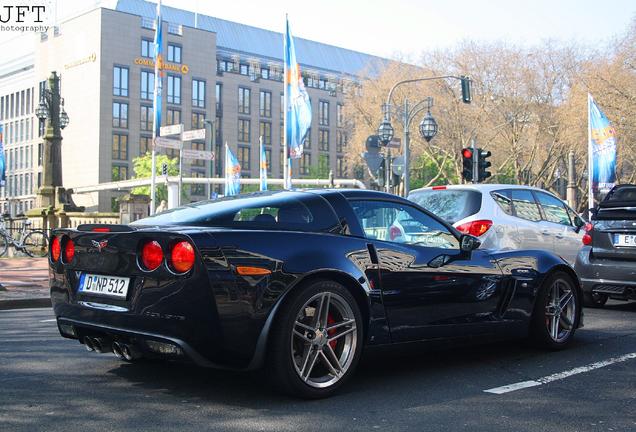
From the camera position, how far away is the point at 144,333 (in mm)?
4434

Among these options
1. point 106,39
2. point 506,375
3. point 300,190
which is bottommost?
point 506,375

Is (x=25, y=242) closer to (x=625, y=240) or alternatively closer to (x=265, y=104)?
(x=625, y=240)

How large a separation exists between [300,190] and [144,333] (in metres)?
1.57

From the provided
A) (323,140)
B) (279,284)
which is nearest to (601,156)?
(279,284)

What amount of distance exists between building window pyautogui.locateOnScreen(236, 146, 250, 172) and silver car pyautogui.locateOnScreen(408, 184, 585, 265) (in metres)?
80.1

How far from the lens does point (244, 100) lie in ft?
300

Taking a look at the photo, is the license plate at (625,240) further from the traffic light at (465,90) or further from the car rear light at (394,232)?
the traffic light at (465,90)

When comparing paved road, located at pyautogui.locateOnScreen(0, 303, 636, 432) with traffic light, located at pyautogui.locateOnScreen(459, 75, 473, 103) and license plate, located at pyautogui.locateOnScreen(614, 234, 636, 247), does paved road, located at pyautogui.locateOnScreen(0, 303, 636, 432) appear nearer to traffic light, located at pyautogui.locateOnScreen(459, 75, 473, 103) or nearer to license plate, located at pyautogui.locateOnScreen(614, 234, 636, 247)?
license plate, located at pyautogui.locateOnScreen(614, 234, 636, 247)

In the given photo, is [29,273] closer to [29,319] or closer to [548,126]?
[29,319]

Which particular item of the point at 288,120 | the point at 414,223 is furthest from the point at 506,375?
the point at 288,120

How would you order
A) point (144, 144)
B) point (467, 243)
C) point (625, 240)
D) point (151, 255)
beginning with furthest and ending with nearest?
1. point (144, 144)
2. point (625, 240)
3. point (467, 243)
4. point (151, 255)

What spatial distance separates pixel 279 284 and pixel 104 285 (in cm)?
109

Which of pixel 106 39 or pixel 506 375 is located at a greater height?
pixel 106 39

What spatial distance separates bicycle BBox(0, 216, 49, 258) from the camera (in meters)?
21.4
